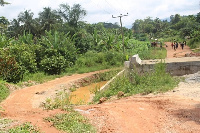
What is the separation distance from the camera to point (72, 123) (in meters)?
5.04

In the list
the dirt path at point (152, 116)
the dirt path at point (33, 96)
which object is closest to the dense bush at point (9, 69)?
the dirt path at point (33, 96)

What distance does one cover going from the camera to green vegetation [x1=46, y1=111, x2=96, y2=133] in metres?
4.79

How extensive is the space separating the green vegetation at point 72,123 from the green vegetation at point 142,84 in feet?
13.4

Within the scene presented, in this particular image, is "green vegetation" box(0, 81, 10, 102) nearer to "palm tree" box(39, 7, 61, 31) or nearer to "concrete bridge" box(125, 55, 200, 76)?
"concrete bridge" box(125, 55, 200, 76)

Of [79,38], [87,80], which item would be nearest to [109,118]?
[87,80]

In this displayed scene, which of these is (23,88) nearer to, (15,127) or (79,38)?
(15,127)

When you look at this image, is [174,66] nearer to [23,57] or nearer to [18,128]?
[18,128]

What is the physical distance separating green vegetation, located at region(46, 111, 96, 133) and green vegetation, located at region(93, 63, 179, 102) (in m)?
4.09

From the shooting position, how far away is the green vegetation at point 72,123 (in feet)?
15.7

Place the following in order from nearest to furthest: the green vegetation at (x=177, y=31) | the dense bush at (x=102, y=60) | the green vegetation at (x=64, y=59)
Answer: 1. the green vegetation at (x=64, y=59)
2. the dense bush at (x=102, y=60)
3. the green vegetation at (x=177, y=31)

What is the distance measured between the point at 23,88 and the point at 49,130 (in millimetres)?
9833

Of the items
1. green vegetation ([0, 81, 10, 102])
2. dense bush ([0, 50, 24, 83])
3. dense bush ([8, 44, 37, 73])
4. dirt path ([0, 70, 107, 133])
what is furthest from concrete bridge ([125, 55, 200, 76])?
dense bush ([8, 44, 37, 73])

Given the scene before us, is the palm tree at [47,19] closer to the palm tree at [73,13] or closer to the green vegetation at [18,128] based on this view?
the palm tree at [73,13]

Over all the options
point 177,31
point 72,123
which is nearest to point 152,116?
point 72,123
